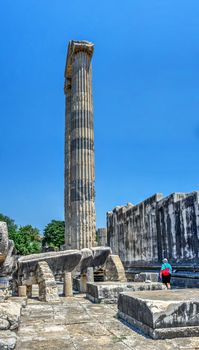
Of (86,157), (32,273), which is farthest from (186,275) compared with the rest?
(86,157)

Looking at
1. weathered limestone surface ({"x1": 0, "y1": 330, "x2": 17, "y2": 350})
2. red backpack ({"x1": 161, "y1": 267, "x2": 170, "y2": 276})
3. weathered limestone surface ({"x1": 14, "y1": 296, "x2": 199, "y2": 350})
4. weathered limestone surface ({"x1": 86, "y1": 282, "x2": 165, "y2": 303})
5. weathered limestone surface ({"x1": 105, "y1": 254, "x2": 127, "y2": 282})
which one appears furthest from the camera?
weathered limestone surface ({"x1": 105, "y1": 254, "x2": 127, "y2": 282})

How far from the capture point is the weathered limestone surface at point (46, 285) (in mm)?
9219

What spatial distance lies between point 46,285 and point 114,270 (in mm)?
3734

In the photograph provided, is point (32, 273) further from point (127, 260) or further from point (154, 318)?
point (127, 260)

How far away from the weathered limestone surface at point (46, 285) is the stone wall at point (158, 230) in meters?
4.60

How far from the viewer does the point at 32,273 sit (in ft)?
35.2

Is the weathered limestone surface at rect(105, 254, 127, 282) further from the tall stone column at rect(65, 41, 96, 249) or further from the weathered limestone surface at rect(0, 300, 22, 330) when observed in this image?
the weathered limestone surface at rect(0, 300, 22, 330)

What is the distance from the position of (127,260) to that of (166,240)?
5.42 meters

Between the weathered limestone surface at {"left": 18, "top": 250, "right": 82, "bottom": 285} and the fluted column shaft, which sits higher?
the fluted column shaft

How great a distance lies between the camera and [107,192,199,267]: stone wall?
36.9ft

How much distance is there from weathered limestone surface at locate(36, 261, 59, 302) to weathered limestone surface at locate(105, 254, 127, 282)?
3154 millimetres

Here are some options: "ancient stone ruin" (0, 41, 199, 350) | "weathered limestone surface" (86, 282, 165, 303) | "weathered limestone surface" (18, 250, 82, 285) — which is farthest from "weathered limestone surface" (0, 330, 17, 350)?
"weathered limestone surface" (18, 250, 82, 285)

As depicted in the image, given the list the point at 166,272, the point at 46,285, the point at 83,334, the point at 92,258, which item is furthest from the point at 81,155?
the point at 83,334

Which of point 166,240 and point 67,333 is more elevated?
point 166,240
